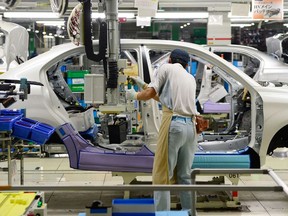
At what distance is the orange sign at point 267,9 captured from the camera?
9848 mm

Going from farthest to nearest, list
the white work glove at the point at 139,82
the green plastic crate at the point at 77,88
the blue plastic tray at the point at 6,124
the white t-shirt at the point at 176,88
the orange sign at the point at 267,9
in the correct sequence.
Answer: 1. the green plastic crate at the point at 77,88
2. the orange sign at the point at 267,9
3. the white work glove at the point at 139,82
4. the blue plastic tray at the point at 6,124
5. the white t-shirt at the point at 176,88

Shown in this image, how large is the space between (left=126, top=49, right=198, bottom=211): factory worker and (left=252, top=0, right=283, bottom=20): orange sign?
5.70 m

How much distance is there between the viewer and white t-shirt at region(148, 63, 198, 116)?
4.54 metres

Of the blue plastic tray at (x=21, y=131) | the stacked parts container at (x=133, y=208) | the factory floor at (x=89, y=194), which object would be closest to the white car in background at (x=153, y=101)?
the factory floor at (x=89, y=194)

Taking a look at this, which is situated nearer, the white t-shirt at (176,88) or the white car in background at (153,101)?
the white t-shirt at (176,88)

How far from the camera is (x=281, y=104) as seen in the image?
18.1ft

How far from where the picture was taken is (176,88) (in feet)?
14.9

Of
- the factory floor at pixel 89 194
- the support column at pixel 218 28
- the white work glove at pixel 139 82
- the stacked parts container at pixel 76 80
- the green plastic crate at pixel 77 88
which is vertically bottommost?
the factory floor at pixel 89 194

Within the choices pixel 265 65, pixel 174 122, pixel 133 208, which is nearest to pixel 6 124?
pixel 174 122

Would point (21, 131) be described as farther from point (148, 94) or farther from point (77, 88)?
point (77, 88)

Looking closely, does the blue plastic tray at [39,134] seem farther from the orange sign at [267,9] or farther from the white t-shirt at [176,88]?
the orange sign at [267,9]

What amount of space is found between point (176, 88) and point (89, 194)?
2277 mm

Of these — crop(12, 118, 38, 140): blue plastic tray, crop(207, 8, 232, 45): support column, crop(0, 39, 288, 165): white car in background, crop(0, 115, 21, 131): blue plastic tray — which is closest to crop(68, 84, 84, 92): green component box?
crop(207, 8, 232, 45): support column

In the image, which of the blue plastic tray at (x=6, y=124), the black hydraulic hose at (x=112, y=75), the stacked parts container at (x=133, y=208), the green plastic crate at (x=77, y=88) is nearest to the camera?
the stacked parts container at (x=133, y=208)
